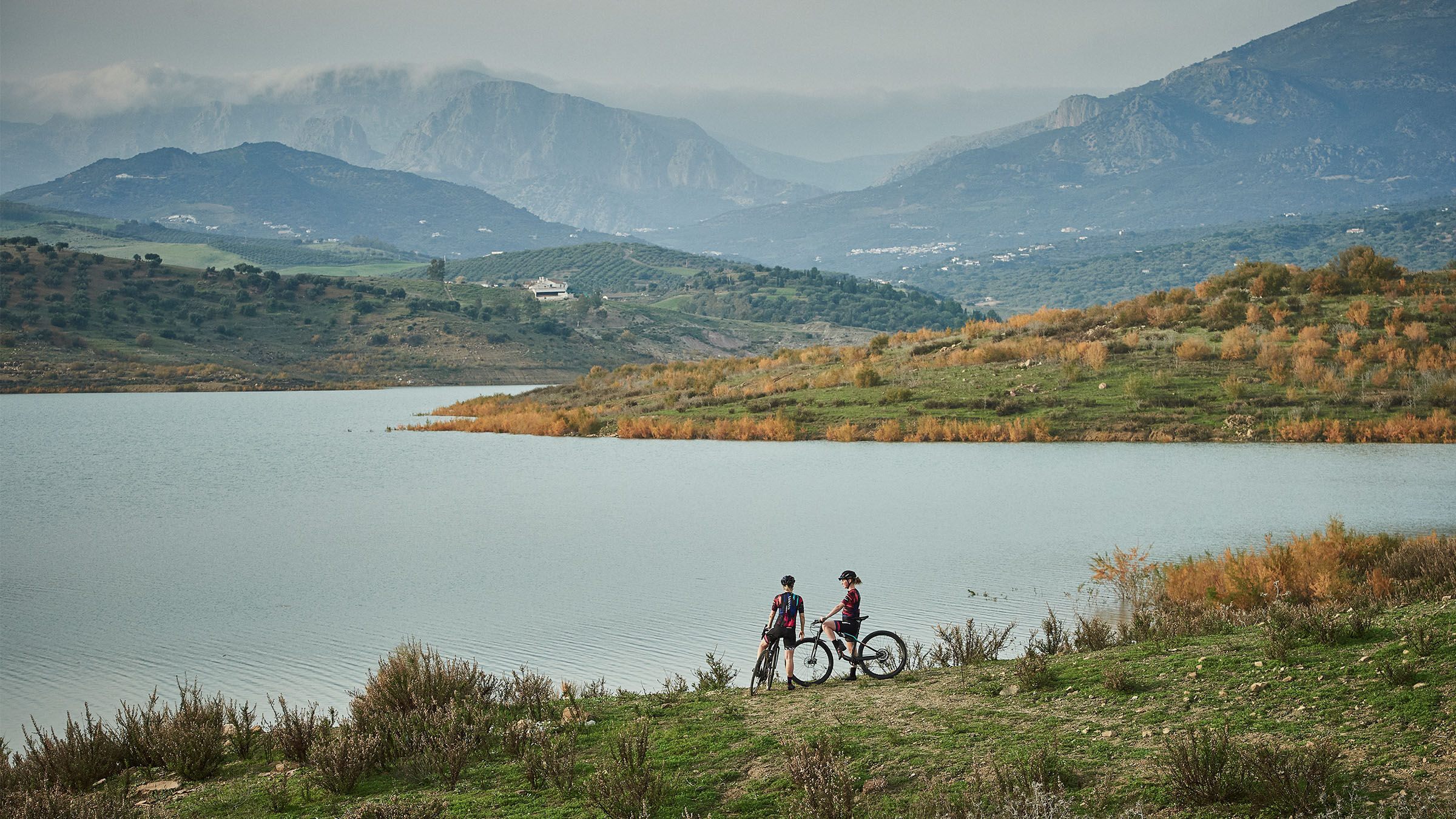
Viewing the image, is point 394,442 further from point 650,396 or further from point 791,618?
point 791,618

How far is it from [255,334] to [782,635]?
105334 millimetres

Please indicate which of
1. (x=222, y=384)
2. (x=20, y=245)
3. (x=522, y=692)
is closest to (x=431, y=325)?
(x=222, y=384)

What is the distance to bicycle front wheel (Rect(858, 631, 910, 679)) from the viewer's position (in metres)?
10.3

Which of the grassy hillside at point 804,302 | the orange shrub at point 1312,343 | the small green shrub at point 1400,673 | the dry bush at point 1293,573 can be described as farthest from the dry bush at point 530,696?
the grassy hillside at point 804,302

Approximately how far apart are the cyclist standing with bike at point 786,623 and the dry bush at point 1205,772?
4.44 meters

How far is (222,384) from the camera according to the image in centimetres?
8506

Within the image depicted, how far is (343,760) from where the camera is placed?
741 centimetres

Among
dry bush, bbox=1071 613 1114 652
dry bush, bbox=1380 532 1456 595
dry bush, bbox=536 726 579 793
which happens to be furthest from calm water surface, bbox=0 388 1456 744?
dry bush, bbox=1380 532 1456 595

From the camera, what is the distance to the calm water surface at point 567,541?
13.5 metres

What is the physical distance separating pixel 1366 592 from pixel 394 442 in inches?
1525

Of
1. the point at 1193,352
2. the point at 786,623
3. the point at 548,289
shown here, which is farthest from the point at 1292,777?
the point at 548,289

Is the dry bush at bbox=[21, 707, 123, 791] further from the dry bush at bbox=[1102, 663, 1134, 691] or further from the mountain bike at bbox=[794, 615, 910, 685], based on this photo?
the dry bush at bbox=[1102, 663, 1134, 691]

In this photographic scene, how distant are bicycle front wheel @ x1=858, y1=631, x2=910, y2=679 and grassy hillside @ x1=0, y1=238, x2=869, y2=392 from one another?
8494cm

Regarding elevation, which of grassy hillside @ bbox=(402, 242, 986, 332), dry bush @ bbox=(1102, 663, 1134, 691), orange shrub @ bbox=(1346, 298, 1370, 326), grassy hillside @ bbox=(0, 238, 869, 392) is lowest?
dry bush @ bbox=(1102, 663, 1134, 691)
